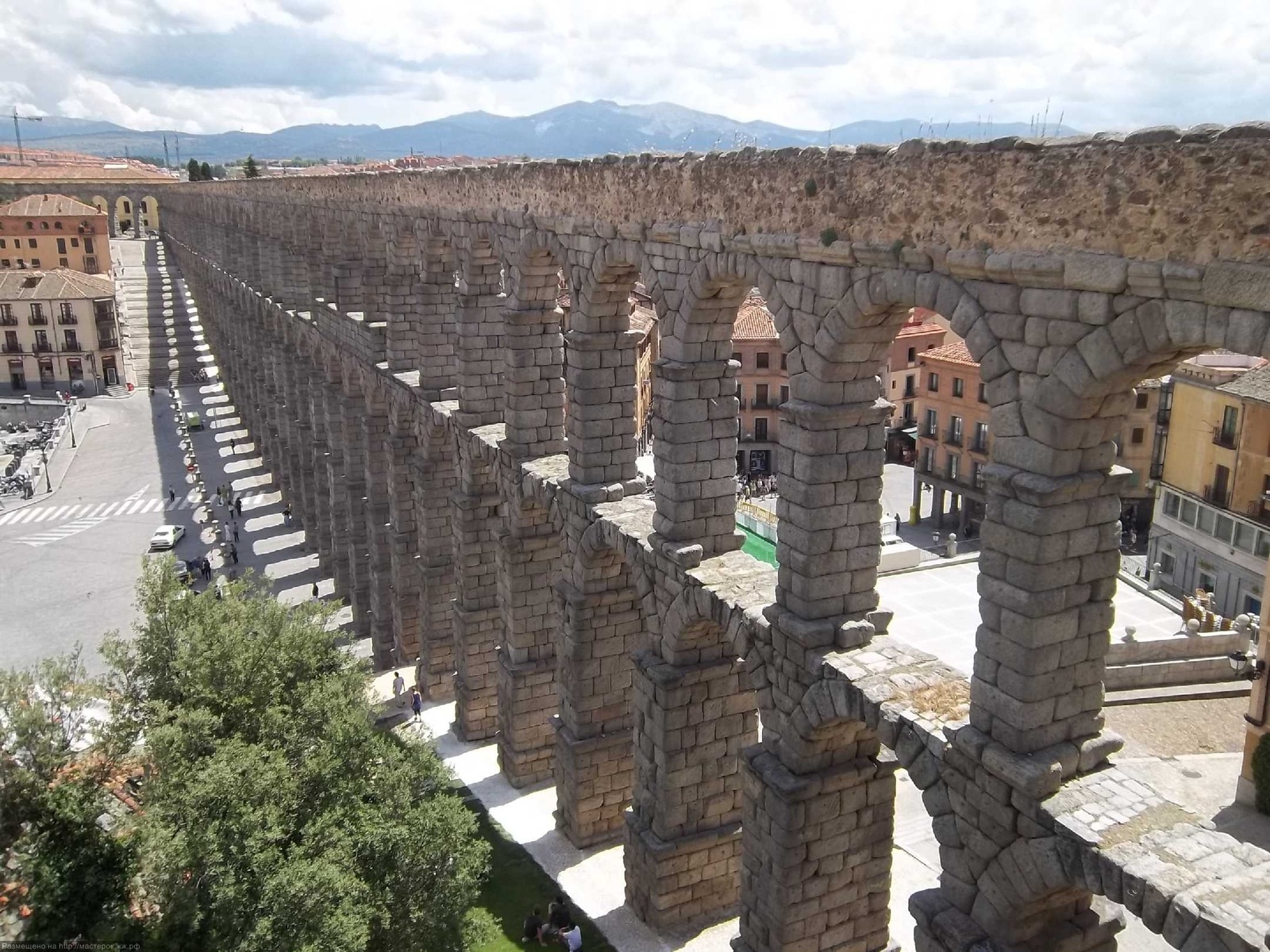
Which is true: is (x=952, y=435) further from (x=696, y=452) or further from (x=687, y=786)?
(x=696, y=452)

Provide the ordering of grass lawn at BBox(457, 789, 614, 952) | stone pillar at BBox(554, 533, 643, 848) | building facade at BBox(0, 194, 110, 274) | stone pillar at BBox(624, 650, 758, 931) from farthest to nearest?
building facade at BBox(0, 194, 110, 274)
stone pillar at BBox(554, 533, 643, 848)
grass lawn at BBox(457, 789, 614, 952)
stone pillar at BBox(624, 650, 758, 931)

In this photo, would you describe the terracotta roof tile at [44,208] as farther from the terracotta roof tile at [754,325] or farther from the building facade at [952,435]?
the building facade at [952,435]

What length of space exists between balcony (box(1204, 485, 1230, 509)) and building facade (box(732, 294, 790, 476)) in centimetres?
2224

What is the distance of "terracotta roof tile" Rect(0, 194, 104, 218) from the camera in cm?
9350

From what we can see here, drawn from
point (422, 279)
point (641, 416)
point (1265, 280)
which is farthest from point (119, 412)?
point (1265, 280)

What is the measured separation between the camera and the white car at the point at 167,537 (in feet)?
153

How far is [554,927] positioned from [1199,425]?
30.8m

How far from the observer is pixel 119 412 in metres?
76.6

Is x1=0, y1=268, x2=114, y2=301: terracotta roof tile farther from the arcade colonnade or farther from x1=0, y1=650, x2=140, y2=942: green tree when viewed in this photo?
x1=0, y1=650, x2=140, y2=942: green tree

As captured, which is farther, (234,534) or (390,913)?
(234,534)

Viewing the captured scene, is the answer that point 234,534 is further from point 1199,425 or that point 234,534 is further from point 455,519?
point 1199,425

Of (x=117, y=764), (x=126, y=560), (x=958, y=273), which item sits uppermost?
(x=958, y=273)

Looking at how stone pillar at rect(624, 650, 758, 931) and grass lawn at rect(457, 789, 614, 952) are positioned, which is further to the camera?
grass lawn at rect(457, 789, 614, 952)

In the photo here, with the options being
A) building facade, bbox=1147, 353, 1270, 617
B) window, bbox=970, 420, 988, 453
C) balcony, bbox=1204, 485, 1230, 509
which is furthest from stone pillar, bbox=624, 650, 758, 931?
window, bbox=970, 420, 988, 453
